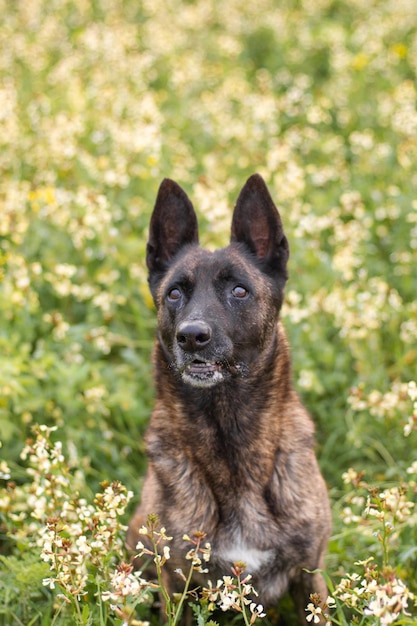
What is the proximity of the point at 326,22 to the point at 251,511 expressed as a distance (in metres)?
7.69

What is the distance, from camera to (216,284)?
3.20 m

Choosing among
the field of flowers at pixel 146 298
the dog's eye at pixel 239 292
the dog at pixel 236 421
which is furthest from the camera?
the dog's eye at pixel 239 292

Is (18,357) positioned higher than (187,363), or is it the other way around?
(187,363)

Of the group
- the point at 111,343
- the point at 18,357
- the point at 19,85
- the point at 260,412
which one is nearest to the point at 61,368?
the point at 18,357

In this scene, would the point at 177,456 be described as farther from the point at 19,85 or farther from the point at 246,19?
the point at 246,19

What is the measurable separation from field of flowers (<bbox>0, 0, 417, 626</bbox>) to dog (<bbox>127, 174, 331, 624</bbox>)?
0.59 feet

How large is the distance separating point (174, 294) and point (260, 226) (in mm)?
510

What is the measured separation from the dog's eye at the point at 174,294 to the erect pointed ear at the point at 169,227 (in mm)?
263

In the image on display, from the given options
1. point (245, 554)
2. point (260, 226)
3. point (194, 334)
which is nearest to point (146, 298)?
point (260, 226)

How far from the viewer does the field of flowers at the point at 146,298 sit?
9.59 ft

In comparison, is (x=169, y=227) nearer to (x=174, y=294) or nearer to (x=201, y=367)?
(x=174, y=294)

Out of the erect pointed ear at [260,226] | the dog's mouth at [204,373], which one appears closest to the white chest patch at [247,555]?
the dog's mouth at [204,373]

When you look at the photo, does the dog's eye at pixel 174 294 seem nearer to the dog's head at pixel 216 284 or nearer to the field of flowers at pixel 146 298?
the dog's head at pixel 216 284

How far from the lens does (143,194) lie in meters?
5.75
